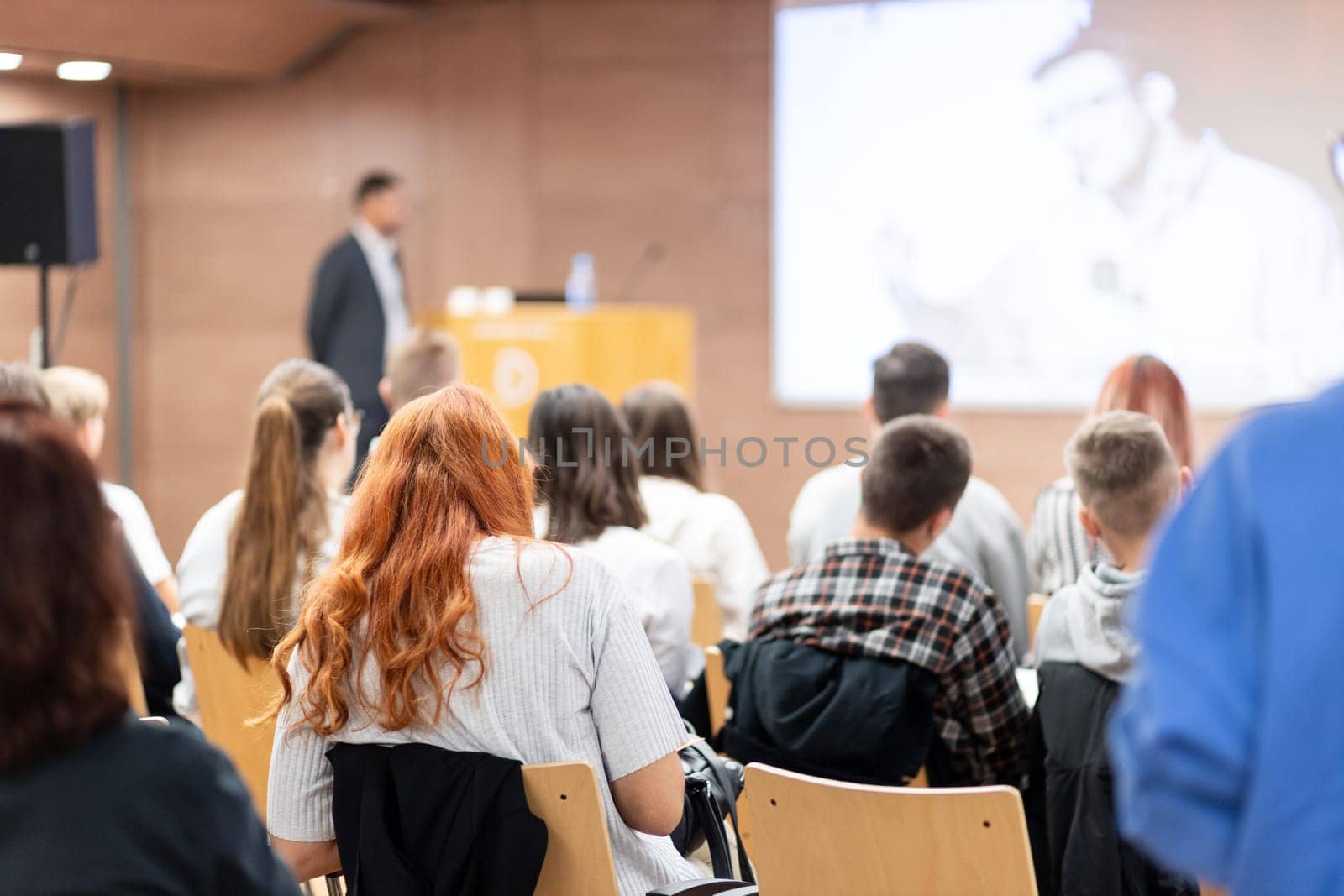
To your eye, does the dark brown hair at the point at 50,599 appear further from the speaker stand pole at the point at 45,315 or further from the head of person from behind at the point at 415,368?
the speaker stand pole at the point at 45,315

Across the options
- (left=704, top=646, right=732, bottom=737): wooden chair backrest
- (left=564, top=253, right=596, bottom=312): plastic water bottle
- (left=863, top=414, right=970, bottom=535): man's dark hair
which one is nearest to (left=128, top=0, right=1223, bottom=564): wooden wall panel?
(left=564, top=253, right=596, bottom=312): plastic water bottle

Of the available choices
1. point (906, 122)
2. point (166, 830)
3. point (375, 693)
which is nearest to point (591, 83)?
point (906, 122)

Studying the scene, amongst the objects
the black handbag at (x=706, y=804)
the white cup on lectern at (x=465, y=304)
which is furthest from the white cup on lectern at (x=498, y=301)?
the black handbag at (x=706, y=804)

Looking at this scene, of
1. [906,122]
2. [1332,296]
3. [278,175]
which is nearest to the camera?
[1332,296]

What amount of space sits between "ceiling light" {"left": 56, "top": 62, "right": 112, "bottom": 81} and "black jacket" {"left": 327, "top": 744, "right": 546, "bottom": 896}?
5843 mm

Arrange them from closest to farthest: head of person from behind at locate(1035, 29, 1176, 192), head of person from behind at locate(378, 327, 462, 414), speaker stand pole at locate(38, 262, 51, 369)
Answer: head of person from behind at locate(378, 327, 462, 414), speaker stand pole at locate(38, 262, 51, 369), head of person from behind at locate(1035, 29, 1176, 192)

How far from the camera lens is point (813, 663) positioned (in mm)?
2514

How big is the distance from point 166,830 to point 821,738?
4.90ft

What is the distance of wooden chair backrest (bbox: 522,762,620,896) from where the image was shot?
6.05 ft

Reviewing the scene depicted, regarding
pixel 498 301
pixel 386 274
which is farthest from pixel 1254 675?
pixel 386 274

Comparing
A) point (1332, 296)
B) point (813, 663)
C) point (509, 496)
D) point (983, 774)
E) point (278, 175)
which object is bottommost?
point (983, 774)

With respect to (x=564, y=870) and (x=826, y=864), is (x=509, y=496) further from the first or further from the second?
(x=826, y=864)

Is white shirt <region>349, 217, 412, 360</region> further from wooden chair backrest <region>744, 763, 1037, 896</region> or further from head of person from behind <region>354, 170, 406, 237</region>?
wooden chair backrest <region>744, 763, 1037, 896</region>

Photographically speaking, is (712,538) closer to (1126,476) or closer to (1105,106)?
(1126,476)
